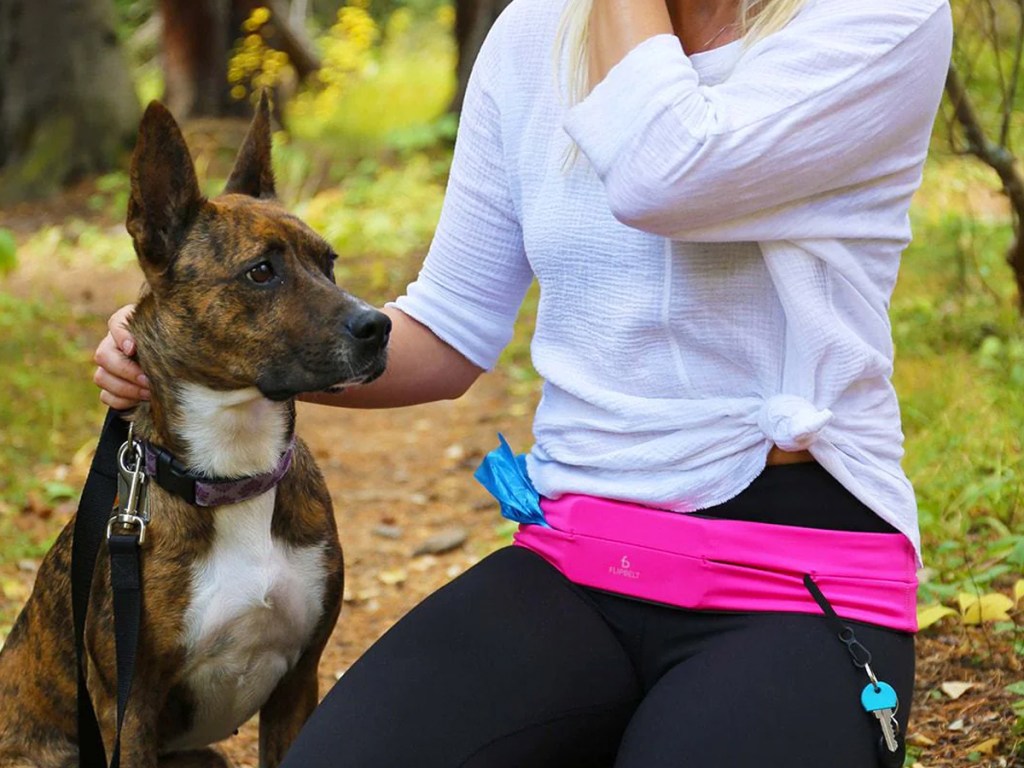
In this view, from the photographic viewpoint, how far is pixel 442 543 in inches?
198

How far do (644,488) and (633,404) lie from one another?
0.46 ft

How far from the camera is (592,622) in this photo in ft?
7.28

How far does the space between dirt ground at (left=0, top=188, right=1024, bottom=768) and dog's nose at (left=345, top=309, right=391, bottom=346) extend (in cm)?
152

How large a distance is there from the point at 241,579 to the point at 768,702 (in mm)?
1168

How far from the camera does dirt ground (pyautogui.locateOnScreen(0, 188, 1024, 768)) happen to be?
3.05 m

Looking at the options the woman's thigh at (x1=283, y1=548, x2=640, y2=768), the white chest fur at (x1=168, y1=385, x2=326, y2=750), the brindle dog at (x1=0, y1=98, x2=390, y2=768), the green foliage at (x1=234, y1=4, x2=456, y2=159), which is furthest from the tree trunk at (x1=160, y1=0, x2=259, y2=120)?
the woman's thigh at (x1=283, y1=548, x2=640, y2=768)

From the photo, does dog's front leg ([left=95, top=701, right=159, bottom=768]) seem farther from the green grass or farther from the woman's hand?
the green grass

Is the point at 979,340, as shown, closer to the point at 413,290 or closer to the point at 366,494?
the point at 366,494

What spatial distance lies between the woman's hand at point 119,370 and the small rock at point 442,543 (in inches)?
95.6

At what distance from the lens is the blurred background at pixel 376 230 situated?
3.68 metres

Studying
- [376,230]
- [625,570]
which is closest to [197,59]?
[376,230]

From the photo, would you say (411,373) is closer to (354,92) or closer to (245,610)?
(245,610)

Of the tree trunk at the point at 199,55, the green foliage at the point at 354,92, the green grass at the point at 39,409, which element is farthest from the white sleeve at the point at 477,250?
the tree trunk at the point at 199,55

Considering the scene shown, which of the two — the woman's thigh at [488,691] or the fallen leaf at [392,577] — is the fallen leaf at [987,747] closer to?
the woman's thigh at [488,691]
